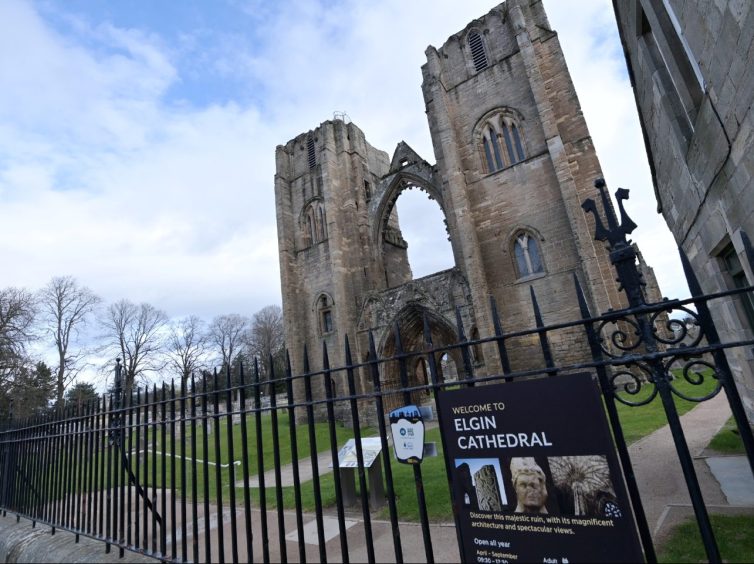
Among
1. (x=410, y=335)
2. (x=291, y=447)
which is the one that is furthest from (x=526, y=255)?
(x=291, y=447)

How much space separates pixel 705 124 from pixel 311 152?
26.1 metres

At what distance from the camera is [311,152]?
1091 inches

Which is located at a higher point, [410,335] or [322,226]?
[322,226]

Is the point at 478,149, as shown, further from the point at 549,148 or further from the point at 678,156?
the point at 678,156

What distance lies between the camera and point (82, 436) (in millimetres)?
4348

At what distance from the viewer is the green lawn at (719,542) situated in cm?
298

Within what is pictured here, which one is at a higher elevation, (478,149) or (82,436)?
(478,149)

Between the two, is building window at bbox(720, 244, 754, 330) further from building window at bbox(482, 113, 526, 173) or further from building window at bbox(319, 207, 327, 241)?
building window at bbox(319, 207, 327, 241)

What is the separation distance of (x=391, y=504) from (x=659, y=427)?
8618mm

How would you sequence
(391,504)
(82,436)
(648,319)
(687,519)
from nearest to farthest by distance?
(648,319)
(391,504)
(687,519)
(82,436)

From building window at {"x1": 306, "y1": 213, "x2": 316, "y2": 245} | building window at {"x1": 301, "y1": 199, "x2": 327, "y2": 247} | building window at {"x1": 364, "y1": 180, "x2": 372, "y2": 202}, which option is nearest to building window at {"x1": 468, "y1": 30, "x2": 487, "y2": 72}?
building window at {"x1": 364, "y1": 180, "x2": 372, "y2": 202}

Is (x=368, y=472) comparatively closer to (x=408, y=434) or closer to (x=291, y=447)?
(x=291, y=447)

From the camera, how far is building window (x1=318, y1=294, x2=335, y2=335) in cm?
2308

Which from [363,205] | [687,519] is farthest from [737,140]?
[363,205]
